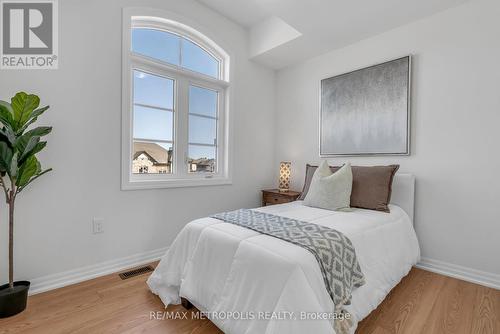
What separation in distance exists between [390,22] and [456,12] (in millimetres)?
521

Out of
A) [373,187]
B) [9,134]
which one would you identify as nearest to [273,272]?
[373,187]

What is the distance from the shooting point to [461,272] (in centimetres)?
213

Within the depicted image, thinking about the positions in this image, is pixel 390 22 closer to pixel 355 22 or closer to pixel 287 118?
pixel 355 22

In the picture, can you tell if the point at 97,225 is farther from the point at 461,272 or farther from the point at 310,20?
the point at 461,272

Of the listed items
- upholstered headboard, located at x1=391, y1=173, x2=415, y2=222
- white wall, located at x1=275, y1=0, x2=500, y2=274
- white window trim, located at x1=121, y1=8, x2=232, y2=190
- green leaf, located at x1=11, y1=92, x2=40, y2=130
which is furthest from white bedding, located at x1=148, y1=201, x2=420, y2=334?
green leaf, located at x1=11, y1=92, x2=40, y2=130

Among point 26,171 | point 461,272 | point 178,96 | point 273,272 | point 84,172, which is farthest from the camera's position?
point 178,96

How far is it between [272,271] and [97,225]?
173 centimetres

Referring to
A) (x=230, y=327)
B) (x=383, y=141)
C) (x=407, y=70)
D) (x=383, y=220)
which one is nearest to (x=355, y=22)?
(x=407, y=70)

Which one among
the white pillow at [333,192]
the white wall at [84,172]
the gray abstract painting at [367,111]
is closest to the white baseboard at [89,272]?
the white wall at [84,172]

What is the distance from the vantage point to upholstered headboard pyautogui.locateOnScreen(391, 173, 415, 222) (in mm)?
2340

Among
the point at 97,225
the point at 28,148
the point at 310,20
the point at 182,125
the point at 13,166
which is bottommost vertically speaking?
the point at 97,225

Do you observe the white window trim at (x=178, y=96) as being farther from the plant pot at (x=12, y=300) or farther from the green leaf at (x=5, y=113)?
the plant pot at (x=12, y=300)

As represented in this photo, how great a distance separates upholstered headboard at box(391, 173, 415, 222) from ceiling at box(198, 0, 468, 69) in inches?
61.7

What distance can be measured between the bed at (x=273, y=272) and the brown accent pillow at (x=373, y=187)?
0.12 meters
